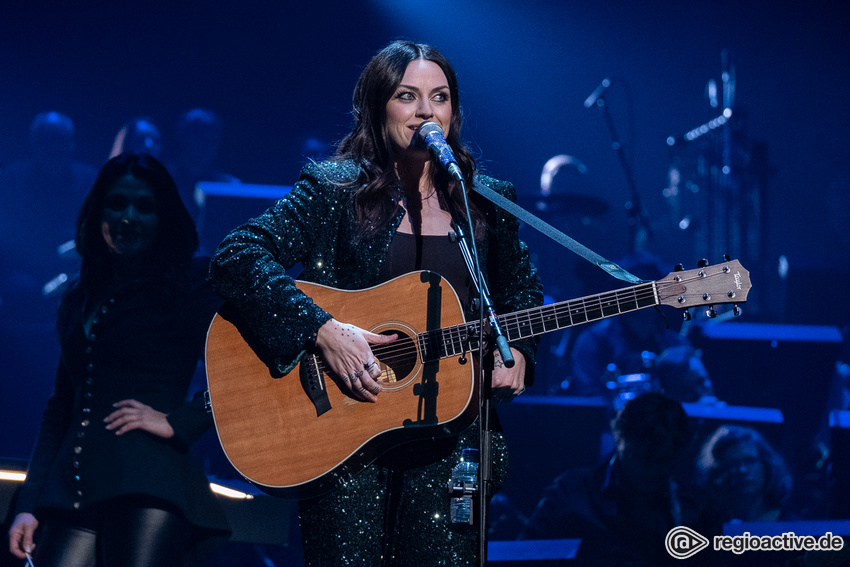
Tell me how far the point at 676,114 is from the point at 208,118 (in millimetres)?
3544

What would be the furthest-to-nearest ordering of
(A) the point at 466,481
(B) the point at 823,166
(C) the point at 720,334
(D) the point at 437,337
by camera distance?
(B) the point at 823,166 < (C) the point at 720,334 < (D) the point at 437,337 < (A) the point at 466,481

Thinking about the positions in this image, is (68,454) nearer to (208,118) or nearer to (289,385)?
(289,385)

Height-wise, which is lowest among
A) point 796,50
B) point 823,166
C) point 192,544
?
point 192,544

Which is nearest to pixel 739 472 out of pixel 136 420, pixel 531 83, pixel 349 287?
pixel 531 83

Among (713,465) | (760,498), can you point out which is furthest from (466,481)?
(760,498)

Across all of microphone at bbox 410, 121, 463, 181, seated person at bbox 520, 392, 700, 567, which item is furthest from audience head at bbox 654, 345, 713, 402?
microphone at bbox 410, 121, 463, 181

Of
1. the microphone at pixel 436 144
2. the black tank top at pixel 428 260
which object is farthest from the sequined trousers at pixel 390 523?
the microphone at pixel 436 144

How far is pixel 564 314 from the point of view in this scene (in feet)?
7.22

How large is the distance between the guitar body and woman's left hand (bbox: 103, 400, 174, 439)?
1.55 meters

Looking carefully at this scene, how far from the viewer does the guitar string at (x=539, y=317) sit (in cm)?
218

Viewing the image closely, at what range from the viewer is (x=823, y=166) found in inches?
214

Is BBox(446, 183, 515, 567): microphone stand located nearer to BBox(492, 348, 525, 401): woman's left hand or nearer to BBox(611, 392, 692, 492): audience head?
BBox(492, 348, 525, 401): woman's left hand

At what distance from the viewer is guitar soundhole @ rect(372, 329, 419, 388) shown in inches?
87.3

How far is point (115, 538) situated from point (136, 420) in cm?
57
